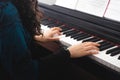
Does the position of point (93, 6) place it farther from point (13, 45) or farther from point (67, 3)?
point (13, 45)

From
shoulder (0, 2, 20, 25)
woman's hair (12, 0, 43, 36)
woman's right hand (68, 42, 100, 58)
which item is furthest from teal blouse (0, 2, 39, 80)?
woman's right hand (68, 42, 100, 58)

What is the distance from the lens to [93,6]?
61.4 inches

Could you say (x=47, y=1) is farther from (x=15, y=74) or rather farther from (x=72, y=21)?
(x=15, y=74)

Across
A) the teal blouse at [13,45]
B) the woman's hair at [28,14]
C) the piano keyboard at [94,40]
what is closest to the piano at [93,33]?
the piano keyboard at [94,40]

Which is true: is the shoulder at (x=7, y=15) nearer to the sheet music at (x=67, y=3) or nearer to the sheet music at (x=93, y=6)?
the sheet music at (x=93, y=6)

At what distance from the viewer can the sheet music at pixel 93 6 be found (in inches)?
58.4

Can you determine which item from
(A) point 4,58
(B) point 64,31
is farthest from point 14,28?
(B) point 64,31

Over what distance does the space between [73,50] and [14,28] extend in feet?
1.22

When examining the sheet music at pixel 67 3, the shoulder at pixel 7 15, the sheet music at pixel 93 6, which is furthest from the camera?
the sheet music at pixel 67 3

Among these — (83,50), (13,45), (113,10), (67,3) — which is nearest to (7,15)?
(13,45)

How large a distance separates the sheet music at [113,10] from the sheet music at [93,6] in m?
0.04

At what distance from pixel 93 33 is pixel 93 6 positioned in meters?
0.25

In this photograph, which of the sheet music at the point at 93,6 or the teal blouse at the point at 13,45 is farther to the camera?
the sheet music at the point at 93,6

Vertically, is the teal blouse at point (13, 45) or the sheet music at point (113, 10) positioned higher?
the sheet music at point (113, 10)
